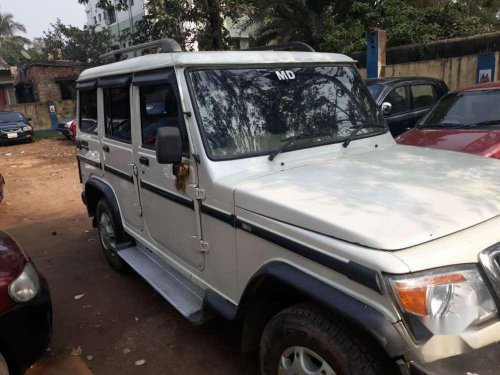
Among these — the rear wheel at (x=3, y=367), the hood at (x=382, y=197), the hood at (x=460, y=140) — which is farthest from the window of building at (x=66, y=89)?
the hood at (x=382, y=197)

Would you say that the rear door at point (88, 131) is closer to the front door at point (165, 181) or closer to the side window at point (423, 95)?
the front door at point (165, 181)

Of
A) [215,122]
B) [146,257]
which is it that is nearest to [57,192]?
[146,257]

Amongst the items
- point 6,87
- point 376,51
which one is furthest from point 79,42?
point 376,51

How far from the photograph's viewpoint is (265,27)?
65.8ft

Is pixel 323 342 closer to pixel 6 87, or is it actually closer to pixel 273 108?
pixel 273 108

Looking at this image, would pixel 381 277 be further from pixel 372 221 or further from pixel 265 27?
pixel 265 27

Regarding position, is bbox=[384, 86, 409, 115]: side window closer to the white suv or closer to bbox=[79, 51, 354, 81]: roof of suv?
the white suv

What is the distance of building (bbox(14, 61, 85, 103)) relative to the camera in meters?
25.4

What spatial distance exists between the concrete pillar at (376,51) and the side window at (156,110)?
33.2 ft

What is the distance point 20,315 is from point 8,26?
56919 mm

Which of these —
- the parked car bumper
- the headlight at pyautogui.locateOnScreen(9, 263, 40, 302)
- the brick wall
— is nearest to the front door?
the headlight at pyautogui.locateOnScreen(9, 263, 40, 302)

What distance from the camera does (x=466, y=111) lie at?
5.71 m

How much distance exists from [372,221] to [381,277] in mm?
296

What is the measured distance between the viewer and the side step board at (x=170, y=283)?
2.98 meters
